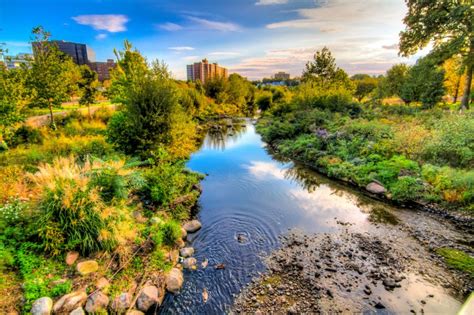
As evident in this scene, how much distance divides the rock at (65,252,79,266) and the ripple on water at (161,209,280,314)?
2172 millimetres

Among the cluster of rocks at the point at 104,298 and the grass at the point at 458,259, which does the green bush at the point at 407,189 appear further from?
the cluster of rocks at the point at 104,298

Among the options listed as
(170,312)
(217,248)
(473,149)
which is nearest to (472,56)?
(473,149)

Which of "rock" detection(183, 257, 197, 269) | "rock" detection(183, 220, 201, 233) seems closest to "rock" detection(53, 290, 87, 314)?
"rock" detection(183, 257, 197, 269)

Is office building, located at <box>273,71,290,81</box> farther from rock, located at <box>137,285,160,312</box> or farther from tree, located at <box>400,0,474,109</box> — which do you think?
rock, located at <box>137,285,160,312</box>

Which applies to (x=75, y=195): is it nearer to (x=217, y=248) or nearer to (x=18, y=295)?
(x=18, y=295)

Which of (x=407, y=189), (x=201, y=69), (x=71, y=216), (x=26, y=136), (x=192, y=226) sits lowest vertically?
(x=192, y=226)

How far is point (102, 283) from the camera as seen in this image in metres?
4.45

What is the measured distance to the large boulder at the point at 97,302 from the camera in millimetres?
3996

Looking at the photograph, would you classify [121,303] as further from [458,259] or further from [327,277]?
[458,259]

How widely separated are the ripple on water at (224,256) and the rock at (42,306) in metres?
1.93

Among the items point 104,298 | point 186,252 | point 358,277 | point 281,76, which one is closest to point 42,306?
point 104,298

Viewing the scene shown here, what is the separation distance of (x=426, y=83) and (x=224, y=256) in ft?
87.6

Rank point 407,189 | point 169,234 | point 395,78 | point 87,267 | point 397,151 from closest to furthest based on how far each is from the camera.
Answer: point 87,267 → point 169,234 → point 407,189 → point 397,151 → point 395,78

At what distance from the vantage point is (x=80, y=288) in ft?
14.0
